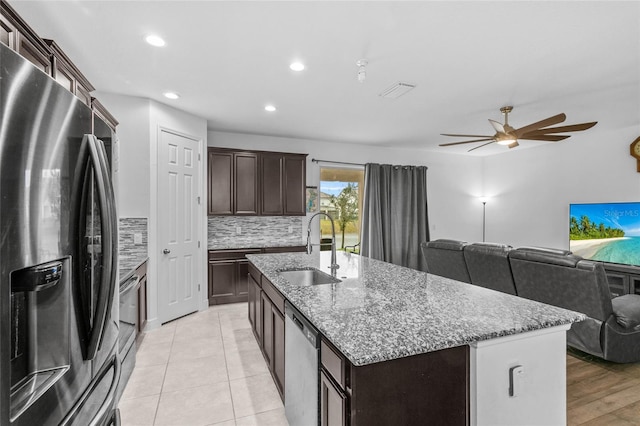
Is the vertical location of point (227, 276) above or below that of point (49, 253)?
below

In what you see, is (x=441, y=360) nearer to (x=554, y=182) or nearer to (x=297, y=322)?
(x=297, y=322)

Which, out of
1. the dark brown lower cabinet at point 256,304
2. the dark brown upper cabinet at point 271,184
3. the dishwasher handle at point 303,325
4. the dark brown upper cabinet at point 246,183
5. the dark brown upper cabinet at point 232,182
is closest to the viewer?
the dishwasher handle at point 303,325

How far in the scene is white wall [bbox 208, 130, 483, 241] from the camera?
5797mm

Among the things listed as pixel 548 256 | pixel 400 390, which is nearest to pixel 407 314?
pixel 400 390

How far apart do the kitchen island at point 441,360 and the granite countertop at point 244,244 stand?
3341mm

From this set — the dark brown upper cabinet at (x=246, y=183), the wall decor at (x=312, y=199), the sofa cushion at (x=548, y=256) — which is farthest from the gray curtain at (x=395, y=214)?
the sofa cushion at (x=548, y=256)

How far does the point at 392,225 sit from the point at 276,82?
376 cm

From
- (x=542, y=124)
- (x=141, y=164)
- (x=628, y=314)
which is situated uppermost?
(x=542, y=124)

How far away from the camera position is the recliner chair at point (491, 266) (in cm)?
313

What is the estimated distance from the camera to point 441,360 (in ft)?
3.99

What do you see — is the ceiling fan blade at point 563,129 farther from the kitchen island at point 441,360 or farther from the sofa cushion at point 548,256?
the kitchen island at point 441,360

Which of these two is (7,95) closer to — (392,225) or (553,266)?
(553,266)

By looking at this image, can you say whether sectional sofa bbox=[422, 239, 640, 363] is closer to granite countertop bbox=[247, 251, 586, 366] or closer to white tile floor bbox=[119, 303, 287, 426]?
granite countertop bbox=[247, 251, 586, 366]

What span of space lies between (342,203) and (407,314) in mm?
4583
